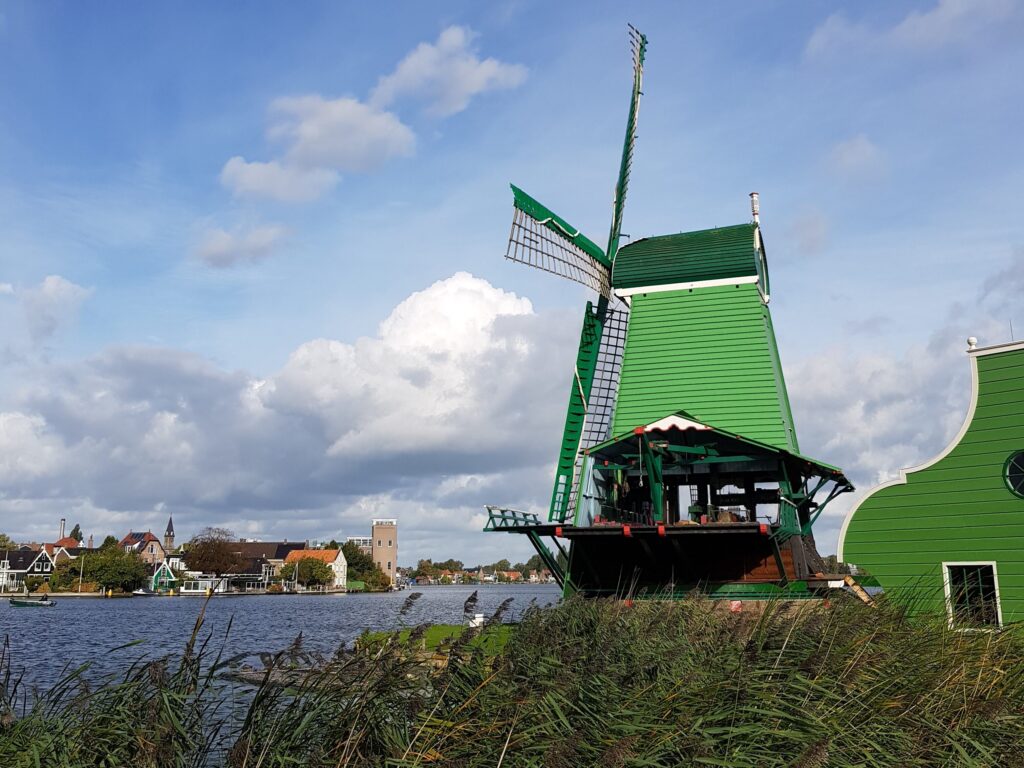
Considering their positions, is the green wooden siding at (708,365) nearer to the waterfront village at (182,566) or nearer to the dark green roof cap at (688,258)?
the dark green roof cap at (688,258)

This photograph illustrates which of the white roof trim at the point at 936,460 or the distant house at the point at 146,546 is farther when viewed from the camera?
the distant house at the point at 146,546

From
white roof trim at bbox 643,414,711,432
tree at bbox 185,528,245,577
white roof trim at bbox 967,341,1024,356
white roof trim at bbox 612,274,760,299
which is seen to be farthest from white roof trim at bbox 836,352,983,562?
tree at bbox 185,528,245,577

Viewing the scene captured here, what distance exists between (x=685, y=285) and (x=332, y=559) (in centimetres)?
10375

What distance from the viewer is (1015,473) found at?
15.8 metres

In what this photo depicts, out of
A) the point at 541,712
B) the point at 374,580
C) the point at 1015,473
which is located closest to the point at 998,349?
the point at 1015,473

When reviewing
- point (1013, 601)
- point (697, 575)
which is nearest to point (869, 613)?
point (1013, 601)

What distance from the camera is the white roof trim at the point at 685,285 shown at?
80.4ft

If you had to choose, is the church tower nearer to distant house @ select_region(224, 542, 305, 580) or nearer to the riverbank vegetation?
distant house @ select_region(224, 542, 305, 580)

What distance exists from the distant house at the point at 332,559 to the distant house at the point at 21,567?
28.9 meters

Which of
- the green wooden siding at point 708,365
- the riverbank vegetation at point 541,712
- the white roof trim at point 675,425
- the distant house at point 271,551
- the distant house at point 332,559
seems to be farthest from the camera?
the distant house at point 271,551

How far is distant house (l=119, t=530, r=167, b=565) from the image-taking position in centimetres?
12000

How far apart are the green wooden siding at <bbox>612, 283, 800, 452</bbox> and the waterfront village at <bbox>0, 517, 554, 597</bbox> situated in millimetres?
55375

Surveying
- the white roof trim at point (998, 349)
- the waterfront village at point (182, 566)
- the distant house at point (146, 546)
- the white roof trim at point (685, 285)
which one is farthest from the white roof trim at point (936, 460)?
the distant house at point (146, 546)

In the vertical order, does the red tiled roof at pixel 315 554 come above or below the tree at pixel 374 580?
above
